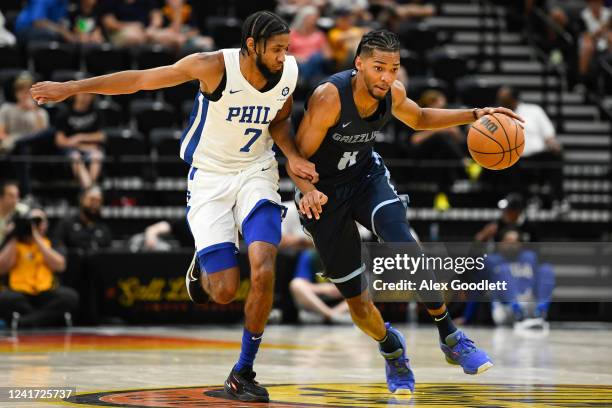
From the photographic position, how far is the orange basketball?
6906mm

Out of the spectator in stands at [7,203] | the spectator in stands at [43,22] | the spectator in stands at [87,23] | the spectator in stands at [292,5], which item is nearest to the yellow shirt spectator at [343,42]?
the spectator in stands at [292,5]

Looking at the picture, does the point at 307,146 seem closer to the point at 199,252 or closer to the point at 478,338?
the point at 199,252

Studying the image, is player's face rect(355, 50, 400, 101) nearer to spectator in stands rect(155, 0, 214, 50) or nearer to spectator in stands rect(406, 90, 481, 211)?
spectator in stands rect(406, 90, 481, 211)

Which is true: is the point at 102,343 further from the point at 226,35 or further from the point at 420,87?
the point at 420,87

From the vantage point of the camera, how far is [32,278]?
477 inches

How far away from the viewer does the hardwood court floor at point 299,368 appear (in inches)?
250

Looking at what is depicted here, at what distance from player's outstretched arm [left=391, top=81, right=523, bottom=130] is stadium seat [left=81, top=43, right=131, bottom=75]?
8253 mm

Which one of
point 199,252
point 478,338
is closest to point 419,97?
point 478,338

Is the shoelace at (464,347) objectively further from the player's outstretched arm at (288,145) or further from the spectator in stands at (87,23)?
the spectator in stands at (87,23)

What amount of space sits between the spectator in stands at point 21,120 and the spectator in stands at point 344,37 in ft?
13.1

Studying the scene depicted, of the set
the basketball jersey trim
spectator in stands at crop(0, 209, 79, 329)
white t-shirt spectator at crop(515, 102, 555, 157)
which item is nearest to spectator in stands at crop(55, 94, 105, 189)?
spectator in stands at crop(0, 209, 79, 329)

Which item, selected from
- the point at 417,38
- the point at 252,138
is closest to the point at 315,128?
the point at 252,138

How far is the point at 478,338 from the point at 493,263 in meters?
1.71

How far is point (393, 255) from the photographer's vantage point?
23.6 feet
